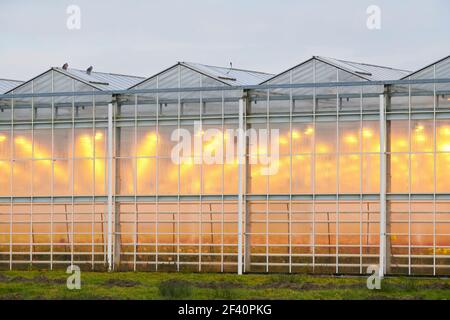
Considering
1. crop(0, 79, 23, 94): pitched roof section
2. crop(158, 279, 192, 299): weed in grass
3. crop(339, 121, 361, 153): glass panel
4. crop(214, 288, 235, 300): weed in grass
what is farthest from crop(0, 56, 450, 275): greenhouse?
crop(214, 288, 235, 300): weed in grass

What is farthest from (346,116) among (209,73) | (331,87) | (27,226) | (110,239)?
(27,226)

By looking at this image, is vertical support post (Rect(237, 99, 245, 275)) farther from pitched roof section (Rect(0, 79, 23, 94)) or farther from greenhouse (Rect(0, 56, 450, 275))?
pitched roof section (Rect(0, 79, 23, 94))

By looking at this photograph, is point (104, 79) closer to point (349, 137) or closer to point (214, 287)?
point (349, 137)

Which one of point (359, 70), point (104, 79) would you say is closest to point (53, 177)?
point (104, 79)

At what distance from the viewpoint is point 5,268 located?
188ft

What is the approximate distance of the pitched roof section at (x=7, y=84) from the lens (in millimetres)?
60138

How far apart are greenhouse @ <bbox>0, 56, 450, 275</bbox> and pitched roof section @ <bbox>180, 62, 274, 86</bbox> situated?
0.22 metres

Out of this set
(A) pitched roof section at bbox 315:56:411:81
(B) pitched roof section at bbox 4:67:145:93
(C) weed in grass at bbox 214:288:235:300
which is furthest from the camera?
(B) pitched roof section at bbox 4:67:145:93

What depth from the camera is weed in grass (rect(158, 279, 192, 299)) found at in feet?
142

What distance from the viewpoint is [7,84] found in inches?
2418
